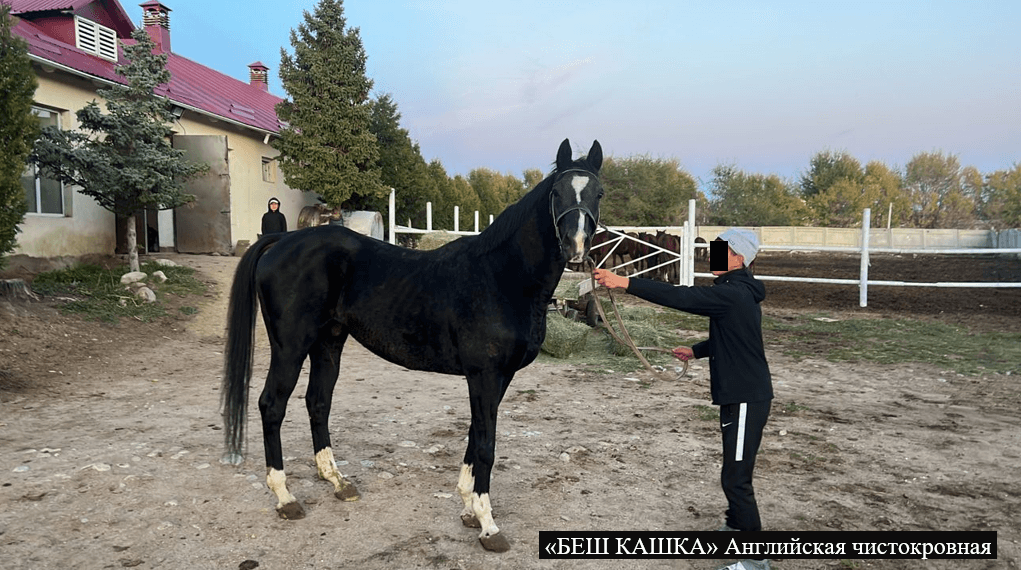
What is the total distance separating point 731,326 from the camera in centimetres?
302

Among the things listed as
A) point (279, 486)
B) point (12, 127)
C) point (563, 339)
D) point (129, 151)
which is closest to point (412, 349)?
point (279, 486)

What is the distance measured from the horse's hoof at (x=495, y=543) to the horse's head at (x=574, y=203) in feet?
5.08

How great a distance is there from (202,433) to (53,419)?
4.98 feet

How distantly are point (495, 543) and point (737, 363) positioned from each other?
5.23 feet

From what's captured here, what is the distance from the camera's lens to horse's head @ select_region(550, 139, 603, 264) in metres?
2.87

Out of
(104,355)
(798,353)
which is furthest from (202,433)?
(798,353)

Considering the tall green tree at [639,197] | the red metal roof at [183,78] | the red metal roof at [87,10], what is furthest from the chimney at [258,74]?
the tall green tree at [639,197]

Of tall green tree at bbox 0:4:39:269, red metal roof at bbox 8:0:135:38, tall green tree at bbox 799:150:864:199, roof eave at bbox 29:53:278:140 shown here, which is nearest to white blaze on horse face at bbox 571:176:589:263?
tall green tree at bbox 0:4:39:269

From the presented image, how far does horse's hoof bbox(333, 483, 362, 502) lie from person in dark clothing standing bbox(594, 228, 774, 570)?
2.12 m

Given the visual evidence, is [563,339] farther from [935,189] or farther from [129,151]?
[935,189]

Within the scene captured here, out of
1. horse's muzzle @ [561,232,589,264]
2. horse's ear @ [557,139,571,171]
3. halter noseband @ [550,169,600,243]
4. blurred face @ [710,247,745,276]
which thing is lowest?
blurred face @ [710,247,745,276]

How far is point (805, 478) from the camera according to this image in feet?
13.6

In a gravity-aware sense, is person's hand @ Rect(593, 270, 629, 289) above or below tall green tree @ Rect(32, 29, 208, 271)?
below

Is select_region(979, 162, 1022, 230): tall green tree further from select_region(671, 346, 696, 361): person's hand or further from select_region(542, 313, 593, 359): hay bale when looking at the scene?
select_region(671, 346, 696, 361): person's hand
